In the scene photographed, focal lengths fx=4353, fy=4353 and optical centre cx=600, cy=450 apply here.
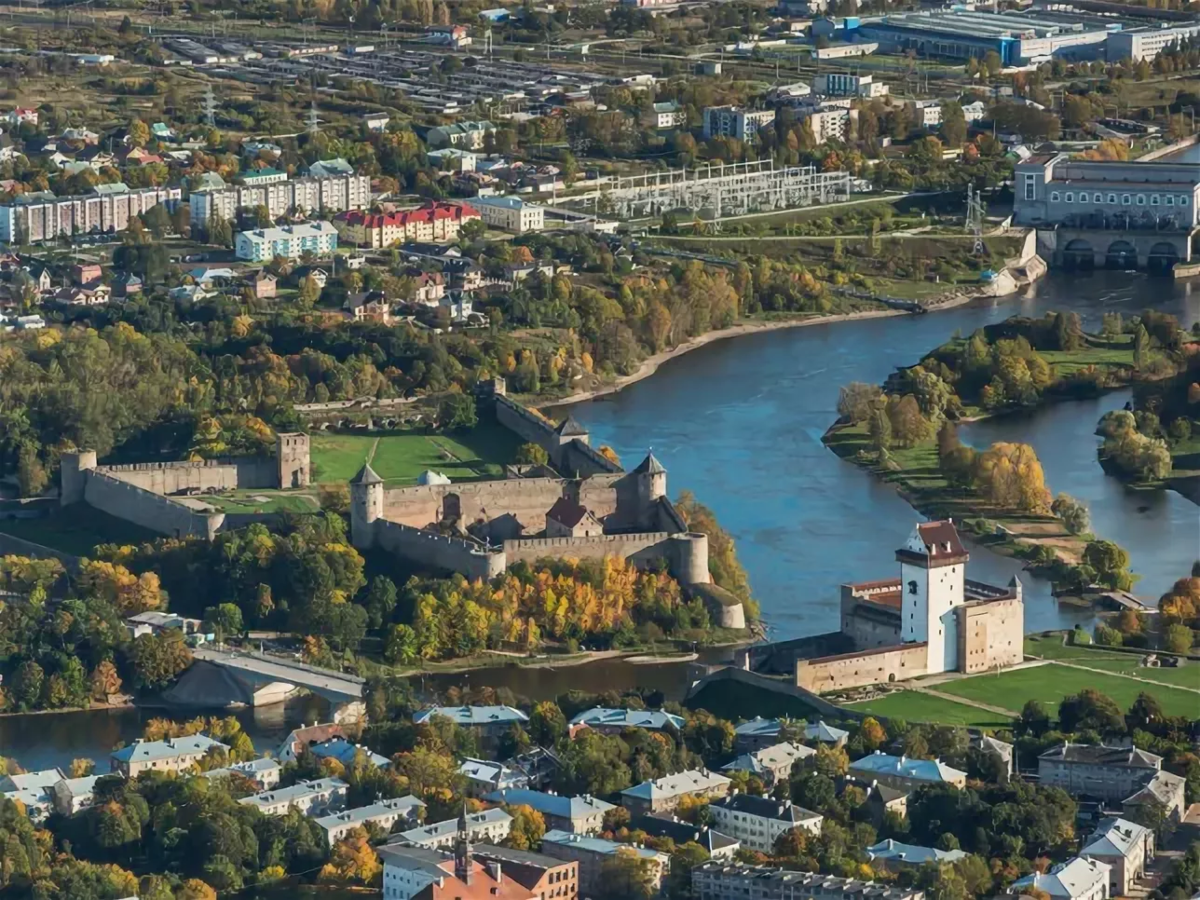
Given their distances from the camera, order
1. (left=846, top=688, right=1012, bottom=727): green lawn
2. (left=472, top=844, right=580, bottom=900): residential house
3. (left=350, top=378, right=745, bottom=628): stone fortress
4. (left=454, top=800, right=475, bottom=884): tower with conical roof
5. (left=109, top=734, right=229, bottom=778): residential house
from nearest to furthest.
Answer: (left=454, top=800, right=475, bottom=884): tower with conical roof < (left=472, top=844, right=580, bottom=900): residential house < (left=109, top=734, right=229, bottom=778): residential house < (left=846, top=688, right=1012, bottom=727): green lawn < (left=350, top=378, right=745, bottom=628): stone fortress

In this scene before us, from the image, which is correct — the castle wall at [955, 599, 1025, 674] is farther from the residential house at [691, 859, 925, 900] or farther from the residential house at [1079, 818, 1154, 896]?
the residential house at [691, 859, 925, 900]

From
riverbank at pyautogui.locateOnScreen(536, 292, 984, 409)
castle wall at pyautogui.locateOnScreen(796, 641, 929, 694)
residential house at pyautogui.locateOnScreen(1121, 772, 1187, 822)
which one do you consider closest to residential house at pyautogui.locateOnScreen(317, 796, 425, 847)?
castle wall at pyautogui.locateOnScreen(796, 641, 929, 694)

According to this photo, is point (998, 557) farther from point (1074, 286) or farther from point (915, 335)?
point (1074, 286)

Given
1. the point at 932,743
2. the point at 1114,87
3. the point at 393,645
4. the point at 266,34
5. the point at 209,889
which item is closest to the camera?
the point at 209,889

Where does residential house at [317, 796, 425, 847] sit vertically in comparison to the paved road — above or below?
above

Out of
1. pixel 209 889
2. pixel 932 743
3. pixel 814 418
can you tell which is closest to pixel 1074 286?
pixel 814 418

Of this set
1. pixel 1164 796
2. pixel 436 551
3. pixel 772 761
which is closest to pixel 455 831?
pixel 772 761

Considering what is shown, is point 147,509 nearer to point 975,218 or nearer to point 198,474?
point 198,474
